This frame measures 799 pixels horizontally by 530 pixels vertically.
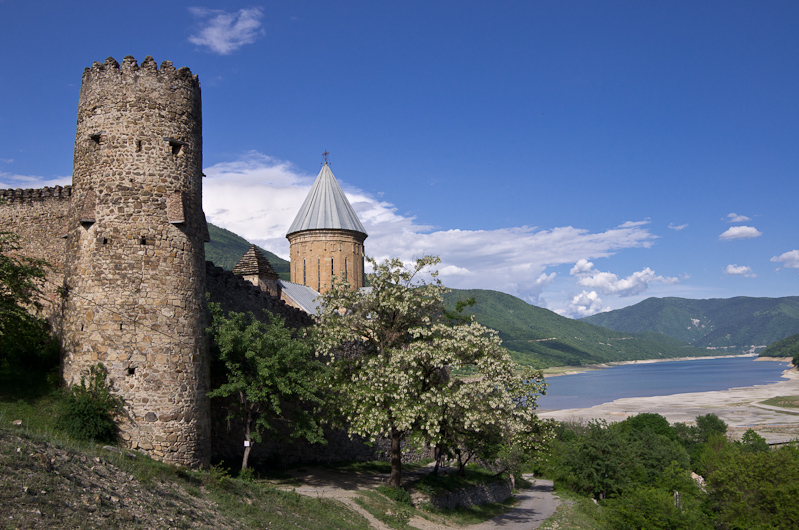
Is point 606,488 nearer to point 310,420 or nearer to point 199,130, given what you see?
point 310,420

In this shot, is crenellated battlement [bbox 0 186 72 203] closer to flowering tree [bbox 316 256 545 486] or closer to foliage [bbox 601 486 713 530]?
flowering tree [bbox 316 256 545 486]

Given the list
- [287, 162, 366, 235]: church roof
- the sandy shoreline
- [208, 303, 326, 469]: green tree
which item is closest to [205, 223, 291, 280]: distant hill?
the sandy shoreline

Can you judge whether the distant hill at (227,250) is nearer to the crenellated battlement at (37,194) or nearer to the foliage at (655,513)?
the crenellated battlement at (37,194)

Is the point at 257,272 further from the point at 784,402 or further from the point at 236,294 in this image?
the point at 784,402

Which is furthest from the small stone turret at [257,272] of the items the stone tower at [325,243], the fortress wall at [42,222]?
the fortress wall at [42,222]

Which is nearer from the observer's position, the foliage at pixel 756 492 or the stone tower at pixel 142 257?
the stone tower at pixel 142 257

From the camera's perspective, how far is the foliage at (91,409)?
11.7m

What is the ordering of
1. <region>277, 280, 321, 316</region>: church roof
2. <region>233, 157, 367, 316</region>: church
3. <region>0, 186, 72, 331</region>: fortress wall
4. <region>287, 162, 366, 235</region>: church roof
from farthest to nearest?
<region>287, 162, 366, 235</region>: church roof → <region>233, 157, 367, 316</region>: church → <region>277, 280, 321, 316</region>: church roof → <region>0, 186, 72, 331</region>: fortress wall

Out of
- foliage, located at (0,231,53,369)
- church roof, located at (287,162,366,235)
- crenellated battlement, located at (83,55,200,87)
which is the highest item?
church roof, located at (287,162,366,235)

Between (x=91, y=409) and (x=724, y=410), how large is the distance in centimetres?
Result: 6688

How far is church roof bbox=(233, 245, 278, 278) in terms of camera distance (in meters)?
29.0

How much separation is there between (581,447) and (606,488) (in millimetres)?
2152

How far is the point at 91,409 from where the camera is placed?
38.8 feet

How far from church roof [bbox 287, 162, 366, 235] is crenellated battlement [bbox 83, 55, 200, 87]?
21.7 meters
